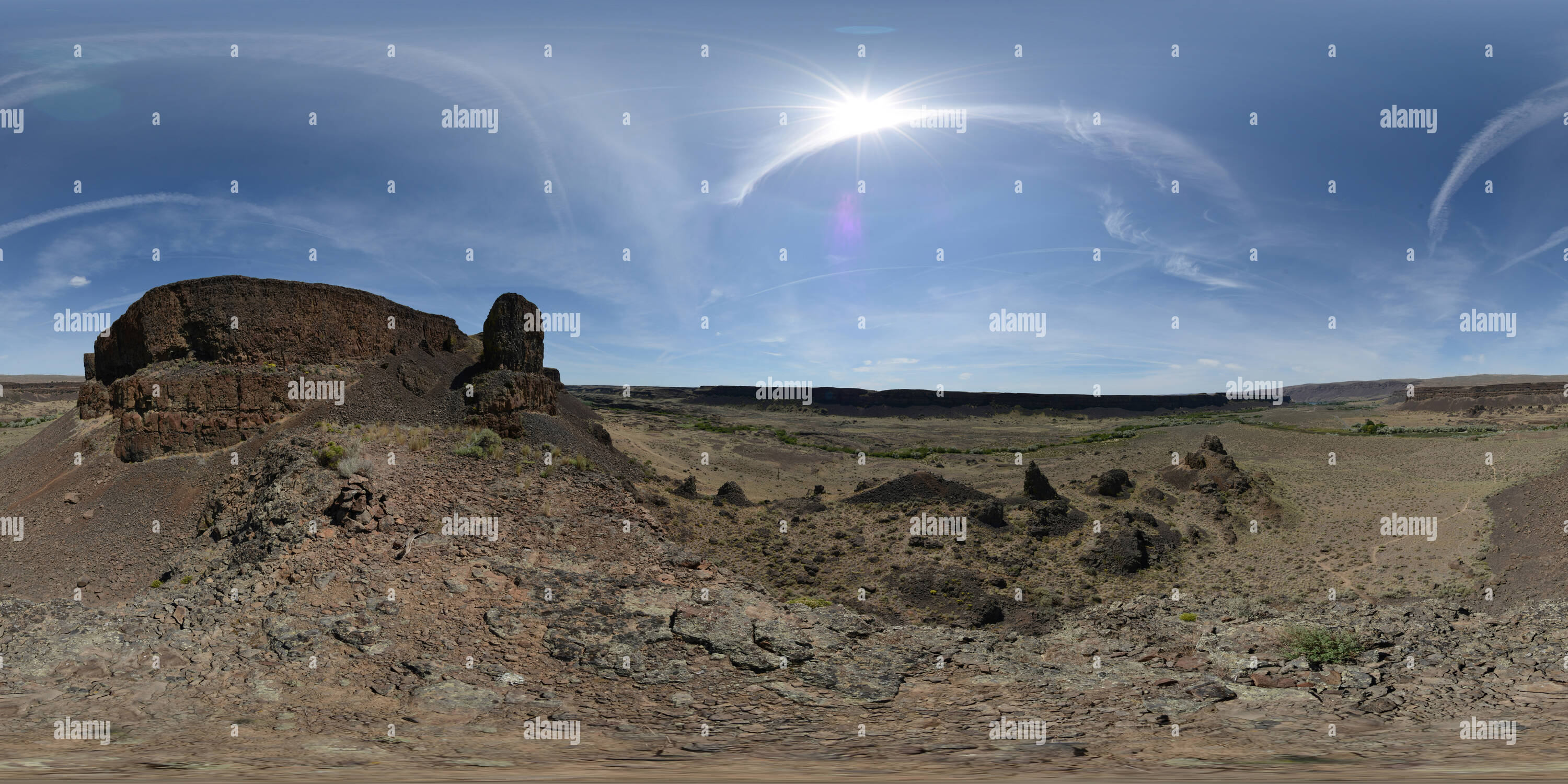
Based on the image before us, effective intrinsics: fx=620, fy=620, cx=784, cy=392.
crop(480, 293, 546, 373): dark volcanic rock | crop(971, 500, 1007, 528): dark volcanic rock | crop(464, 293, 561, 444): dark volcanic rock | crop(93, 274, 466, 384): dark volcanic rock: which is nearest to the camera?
crop(93, 274, 466, 384): dark volcanic rock

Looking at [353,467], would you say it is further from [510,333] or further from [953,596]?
[510,333]

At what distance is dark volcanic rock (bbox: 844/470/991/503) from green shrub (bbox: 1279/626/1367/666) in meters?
12.7

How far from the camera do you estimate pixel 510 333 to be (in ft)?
75.2

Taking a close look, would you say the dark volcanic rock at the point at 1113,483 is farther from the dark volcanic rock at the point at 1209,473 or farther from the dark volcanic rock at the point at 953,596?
the dark volcanic rock at the point at 953,596

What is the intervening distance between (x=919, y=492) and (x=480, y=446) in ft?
46.3

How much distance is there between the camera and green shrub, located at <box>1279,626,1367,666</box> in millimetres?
7595

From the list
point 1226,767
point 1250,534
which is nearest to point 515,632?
point 1226,767

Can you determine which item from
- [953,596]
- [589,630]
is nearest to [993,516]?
[953,596]

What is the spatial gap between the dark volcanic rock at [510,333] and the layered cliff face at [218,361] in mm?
4087

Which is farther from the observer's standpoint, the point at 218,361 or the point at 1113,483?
the point at 1113,483

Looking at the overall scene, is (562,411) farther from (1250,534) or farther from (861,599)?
(1250,534)

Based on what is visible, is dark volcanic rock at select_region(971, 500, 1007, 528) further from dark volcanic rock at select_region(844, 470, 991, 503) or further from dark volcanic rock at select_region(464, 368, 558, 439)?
dark volcanic rock at select_region(464, 368, 558, 439)

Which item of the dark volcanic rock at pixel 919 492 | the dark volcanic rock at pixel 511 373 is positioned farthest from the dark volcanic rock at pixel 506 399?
the dark volcanic rock at pixel 919 492

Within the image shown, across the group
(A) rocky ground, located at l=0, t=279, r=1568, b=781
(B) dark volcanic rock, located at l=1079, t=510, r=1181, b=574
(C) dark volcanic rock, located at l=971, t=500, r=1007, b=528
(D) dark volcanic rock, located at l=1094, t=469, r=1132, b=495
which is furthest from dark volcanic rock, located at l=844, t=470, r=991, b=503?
(D) dark volcanic rock, located at l=1094, t=469, r=1132, b=495
